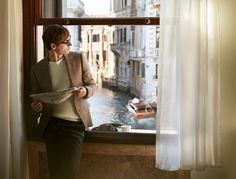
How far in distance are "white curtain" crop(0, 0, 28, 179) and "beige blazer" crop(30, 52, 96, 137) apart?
0.12 meters

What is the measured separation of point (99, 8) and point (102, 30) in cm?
15

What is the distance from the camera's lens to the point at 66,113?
2281 millimetres

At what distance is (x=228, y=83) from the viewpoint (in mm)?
2205

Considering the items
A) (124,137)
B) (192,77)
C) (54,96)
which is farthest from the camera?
(124,137)

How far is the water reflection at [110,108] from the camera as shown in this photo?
2.47m

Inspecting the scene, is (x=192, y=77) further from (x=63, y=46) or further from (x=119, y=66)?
(x=63, y=46)

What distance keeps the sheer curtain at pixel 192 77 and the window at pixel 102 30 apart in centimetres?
30

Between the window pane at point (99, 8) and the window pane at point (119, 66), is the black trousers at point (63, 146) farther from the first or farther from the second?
the window pane at point (99, 8)

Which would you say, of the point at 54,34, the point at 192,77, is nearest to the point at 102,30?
the point at 54,34

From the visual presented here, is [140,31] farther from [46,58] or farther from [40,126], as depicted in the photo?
[40,126]

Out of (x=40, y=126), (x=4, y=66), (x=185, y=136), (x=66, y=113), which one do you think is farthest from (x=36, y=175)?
(x=185, y=136)

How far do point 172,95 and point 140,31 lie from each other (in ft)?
1.71

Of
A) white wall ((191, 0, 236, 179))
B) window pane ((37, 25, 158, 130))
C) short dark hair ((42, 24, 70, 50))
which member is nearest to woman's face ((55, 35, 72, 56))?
short dark hair ((42, 24, 70, 50))

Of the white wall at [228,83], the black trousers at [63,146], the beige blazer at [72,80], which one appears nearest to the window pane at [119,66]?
the beige blazer at [72,80]
